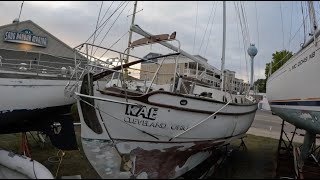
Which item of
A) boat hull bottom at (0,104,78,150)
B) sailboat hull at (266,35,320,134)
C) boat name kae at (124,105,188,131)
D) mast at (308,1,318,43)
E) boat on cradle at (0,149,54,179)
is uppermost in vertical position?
mast at (308,1,318,43)

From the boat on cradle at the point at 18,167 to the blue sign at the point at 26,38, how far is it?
18927 mm

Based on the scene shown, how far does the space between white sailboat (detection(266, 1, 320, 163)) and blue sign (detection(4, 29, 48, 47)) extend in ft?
66.9

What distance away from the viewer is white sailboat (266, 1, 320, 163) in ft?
27.2

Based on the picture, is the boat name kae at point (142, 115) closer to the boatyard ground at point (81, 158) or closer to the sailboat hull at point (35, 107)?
the boatyard ground at point (81, 158)

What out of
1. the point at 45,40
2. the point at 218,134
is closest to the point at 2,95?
the point at 218,134

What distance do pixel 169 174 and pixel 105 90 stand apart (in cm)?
232

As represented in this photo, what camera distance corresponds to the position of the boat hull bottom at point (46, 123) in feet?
31.4

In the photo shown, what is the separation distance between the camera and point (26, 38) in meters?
26.5

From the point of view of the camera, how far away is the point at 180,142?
8312 millimetres

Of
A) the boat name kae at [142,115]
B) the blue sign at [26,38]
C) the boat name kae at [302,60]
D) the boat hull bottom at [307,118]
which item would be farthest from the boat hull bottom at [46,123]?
the blue sign at [26,38]

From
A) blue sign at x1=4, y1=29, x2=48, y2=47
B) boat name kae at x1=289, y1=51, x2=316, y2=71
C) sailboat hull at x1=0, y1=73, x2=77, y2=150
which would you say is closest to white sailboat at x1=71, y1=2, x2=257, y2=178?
sailboat hull at x1=0, y1=73, x2=77, y2=150

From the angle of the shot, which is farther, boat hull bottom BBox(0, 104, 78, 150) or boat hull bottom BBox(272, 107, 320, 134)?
boat hull bottom BBox(0, 104, 78, 150)

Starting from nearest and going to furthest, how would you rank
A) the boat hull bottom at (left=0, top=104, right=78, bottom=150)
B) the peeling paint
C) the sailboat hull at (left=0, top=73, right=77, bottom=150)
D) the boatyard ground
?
the boatyard ground → the peeling paint → the sailboat hull at (left=0, top=73, right=77, bottom=150) → the boat hull bottom at (left=0, top=104, right=78, bottom=150)

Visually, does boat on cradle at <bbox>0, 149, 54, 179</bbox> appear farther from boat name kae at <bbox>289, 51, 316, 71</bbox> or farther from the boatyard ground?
boat name kae at <bbox>289, 51, 316, 71</bbox>
